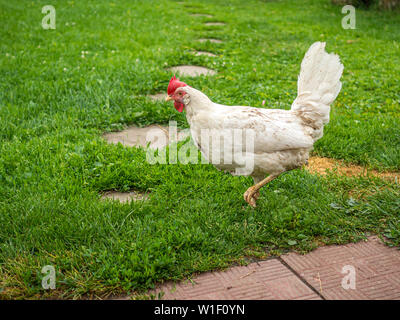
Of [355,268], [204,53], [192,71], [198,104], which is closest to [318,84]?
[198,104]

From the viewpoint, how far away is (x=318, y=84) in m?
3.22

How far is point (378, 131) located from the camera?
4.50 meters

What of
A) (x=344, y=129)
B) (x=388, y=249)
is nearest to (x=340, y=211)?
(x=388, y=249)

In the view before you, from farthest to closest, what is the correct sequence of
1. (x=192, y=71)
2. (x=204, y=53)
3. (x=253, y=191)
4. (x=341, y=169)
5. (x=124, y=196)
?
(x=204, y=53)
(x=192, y=71)
(x=341, y=169)
(x=124, y=196)
(x=253, y=191)

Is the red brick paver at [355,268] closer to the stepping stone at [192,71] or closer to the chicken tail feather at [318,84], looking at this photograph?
the chicken tail feather at [318,84]

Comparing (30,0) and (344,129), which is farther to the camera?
(30,0)

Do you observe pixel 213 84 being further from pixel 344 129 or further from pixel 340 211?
pixel 340 211

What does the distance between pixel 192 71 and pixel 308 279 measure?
4.76 meters

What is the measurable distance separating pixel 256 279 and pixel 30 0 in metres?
13.1

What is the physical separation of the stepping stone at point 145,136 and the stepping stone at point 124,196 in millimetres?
858

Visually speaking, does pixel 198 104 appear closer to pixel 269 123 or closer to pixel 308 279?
pixel 269 123

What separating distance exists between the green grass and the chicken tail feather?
0.71 metres

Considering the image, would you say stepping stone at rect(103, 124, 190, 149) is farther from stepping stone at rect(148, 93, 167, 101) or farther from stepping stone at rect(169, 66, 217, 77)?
stepping stone at rect(169, 66, 217, 77)

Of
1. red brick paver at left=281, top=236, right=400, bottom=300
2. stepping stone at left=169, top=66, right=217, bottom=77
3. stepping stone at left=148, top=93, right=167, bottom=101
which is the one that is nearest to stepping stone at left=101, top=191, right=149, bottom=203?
red brick paver at left=281, top=236, right=400, bottom=300
